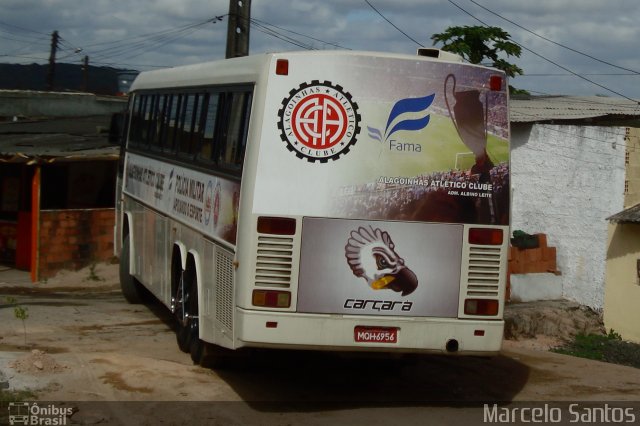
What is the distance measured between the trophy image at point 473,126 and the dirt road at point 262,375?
2.26 m

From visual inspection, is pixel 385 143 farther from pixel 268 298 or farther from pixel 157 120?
pixel 157 120

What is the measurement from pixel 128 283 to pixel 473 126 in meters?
7.97

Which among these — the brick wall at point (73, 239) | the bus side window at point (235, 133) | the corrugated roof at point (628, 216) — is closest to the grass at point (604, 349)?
the corrugated roof at point (628, 216)

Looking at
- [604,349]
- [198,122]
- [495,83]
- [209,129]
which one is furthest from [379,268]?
[604,349]

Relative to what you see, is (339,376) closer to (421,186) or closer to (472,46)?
(421,186)

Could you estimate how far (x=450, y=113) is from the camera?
8344mm

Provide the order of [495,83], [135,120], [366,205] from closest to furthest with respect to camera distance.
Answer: [366,205] < [495,83] < [135,120]

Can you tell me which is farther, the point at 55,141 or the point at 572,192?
the point at 55,141

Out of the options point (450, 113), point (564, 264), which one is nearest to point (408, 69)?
point (450, 113)

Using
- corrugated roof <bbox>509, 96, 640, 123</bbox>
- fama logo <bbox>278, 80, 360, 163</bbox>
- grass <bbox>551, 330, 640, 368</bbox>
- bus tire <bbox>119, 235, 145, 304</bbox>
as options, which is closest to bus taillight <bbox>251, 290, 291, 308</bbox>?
fama logo <bbox>278, 80, 360, 163</bbox>

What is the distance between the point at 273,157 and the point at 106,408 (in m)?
2.52

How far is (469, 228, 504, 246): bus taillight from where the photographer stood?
838cm

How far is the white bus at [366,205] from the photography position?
802cm

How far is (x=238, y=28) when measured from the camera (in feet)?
69.8
